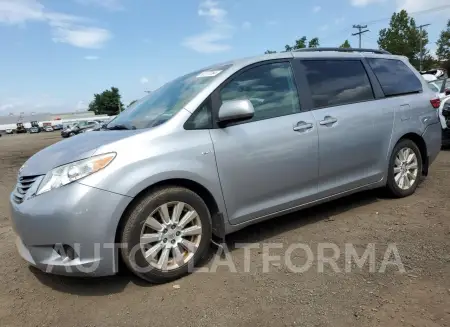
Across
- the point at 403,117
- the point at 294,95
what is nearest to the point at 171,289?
the point at 294,95

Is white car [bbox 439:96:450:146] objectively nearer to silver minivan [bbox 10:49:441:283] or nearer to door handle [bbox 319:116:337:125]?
silver minivan [bbox 10:49:441:283]

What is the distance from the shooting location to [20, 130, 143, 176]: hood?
284cm

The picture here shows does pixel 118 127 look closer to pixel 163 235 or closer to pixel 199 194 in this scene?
pixel 199 194

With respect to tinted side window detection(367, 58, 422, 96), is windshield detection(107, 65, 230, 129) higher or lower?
higher

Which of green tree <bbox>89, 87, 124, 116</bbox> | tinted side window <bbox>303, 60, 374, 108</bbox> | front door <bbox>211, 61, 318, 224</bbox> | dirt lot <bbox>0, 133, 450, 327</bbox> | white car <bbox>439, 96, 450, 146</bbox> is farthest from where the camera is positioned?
green tree <bbox>89, 87, 124, 116</bbox>

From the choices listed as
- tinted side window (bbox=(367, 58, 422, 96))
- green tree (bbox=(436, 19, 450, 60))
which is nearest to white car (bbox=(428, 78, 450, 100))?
tinted side window (bbox=(367, 58, 422, 96))

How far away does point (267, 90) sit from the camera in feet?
11.7

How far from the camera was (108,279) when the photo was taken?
3.12 m

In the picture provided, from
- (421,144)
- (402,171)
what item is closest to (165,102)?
(402,171)

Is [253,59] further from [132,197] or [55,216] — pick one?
[55,216]

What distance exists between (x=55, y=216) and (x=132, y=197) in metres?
0.54

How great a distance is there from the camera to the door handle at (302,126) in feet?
11.8

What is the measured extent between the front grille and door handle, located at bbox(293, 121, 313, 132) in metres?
2.26

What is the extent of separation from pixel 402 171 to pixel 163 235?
3171 mm
